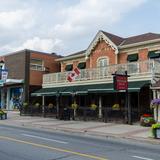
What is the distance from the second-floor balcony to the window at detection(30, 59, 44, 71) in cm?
316

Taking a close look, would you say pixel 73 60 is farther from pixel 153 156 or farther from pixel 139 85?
pixel 153 156

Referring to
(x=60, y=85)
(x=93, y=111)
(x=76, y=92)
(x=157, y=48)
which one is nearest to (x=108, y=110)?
(x=93, y=111)

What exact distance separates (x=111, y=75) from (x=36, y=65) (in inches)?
519

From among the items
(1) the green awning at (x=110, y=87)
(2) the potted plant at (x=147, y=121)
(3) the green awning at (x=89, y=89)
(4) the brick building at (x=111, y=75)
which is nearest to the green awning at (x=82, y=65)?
(4) the brick building at (x=111, y=75)

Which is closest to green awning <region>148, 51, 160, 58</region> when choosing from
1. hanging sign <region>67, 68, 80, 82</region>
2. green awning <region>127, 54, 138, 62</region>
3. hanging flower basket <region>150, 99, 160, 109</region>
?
green awning <region>127, 54, 138, 62</region>

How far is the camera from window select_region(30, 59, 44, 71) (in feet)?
126

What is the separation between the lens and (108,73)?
2877 cm

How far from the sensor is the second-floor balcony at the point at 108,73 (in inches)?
990

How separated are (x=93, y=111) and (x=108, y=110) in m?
1.92

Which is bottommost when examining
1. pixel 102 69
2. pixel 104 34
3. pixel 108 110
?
pixel 108 110

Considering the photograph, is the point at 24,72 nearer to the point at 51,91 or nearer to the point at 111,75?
the point at 51,91

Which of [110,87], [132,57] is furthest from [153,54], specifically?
[110,87]

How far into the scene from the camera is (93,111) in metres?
26.6

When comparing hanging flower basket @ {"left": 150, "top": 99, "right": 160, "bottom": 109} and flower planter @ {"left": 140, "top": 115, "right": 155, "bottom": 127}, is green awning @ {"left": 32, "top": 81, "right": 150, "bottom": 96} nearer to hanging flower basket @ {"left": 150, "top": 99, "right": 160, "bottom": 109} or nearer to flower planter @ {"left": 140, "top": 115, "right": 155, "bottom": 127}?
hanging flower basket @ {"left": 150, "top": 99, "right": 160, "bottom": 109}
